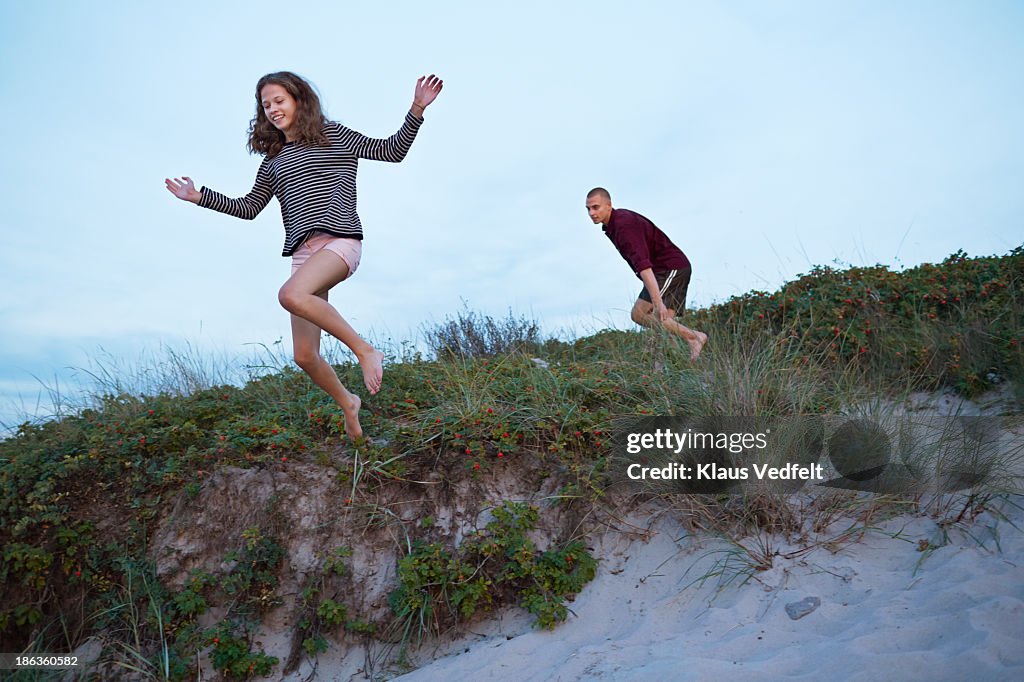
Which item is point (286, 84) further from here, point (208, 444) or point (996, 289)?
point (996, 289)

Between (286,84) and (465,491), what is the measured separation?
2861 mm

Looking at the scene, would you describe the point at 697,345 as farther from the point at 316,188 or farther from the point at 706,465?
the point at 316,188

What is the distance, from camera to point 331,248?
14.0 ft

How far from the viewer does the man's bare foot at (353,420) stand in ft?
15.6

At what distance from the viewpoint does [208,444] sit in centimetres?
523

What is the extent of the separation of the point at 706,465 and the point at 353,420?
7.63 ft

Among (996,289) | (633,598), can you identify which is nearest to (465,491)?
(633,598)

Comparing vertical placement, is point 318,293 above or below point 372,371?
above

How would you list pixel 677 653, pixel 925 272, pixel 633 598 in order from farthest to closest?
1. pixel 925 272
2. pixel 633 598
3. pixel 677 653

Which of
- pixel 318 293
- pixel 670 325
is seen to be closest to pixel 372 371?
pixel 318 293

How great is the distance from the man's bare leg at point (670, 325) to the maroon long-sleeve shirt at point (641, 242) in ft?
1.34

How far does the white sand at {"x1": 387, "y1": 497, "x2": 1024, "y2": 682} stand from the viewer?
3029mm

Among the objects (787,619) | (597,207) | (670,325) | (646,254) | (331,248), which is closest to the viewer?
(787,619)

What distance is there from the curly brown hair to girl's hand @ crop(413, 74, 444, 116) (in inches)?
26.4
